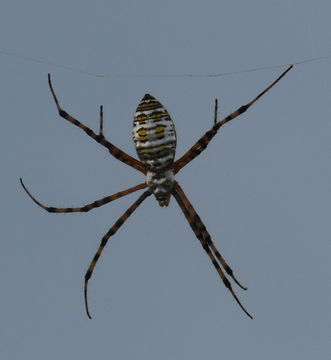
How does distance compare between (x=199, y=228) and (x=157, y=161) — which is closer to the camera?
(x=157, y=161)

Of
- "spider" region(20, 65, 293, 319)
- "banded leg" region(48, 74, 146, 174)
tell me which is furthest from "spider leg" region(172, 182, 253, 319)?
"banded leg" region(48, 74, 146, 174)

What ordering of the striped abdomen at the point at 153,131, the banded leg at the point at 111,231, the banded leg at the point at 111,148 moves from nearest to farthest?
the striped abdomen at the point at 153,131
the banded leg at the point at 111,148
the banded leg at the point at 111,231

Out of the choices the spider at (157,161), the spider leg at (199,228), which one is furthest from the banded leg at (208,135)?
the spider leg at (199,228)

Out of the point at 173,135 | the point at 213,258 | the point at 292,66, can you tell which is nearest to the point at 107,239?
the point at 213,258

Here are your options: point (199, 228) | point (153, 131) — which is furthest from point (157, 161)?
point (199, 228)

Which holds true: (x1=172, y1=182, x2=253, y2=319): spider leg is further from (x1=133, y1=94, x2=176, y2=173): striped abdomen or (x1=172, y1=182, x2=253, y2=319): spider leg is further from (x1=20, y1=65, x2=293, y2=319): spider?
(x1=133, y1=94, x2=176, y2=173): striped abdomen

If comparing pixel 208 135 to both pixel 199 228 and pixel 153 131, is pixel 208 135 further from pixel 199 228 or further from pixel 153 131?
pixel 199 228

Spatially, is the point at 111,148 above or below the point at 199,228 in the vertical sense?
above

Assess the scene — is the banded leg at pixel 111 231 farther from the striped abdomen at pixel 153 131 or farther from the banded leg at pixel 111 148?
the striped abdomen at pixel 153 131
